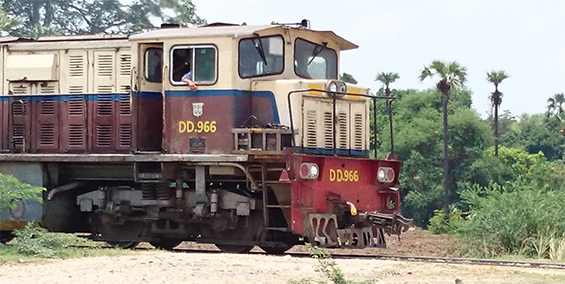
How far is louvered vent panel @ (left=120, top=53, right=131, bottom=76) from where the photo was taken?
16911 millimetres

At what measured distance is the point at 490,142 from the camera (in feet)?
217

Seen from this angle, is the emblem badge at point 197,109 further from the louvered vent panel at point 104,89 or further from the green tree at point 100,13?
the green tree at point 100,13

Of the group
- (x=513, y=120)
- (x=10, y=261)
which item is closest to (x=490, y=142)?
(x=513, y=120)

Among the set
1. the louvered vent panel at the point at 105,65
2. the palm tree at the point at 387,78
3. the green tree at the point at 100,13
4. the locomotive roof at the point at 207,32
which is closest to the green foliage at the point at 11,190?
the louvered vent panel at the point at 105,65

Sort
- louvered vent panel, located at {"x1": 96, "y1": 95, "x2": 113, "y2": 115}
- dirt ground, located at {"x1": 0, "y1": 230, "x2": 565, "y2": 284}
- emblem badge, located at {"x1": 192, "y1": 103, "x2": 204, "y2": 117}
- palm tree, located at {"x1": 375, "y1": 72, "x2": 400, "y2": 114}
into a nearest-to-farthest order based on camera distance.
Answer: dirt ground, located at {"x1": 0, "y1": 230, "x2": 565, "y2": 284}, emblem badge, located at {"x1": 192, "y1": 103, "x2": 204, "y2": 117}, louvered vent panel, located at {"x1": 96, "y1": 95, "x2": 113, "y2": 115}, palm tree, located at {"x1": 375, "y1": 72, "x2": 400, "y2": 114}

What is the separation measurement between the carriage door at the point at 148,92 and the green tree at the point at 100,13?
4257cm

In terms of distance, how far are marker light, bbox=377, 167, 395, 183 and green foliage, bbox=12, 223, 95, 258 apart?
16.7 ft

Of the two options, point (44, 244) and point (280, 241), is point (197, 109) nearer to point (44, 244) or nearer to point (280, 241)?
point (280, 241)

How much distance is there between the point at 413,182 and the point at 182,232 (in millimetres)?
43419

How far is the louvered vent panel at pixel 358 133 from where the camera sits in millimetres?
17078

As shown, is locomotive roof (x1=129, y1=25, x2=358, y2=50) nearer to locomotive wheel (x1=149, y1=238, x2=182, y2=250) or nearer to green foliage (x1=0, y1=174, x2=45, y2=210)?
green foliage (x1=0, y1=174, x2=45, y2=210)

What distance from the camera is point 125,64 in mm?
16969

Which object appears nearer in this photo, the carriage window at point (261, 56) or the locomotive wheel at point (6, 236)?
the carriage window at point (261, 56)

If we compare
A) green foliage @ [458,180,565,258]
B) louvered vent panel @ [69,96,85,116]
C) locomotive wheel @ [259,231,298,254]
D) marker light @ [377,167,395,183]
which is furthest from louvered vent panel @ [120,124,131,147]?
green foliage @ [458,180,565,258]
